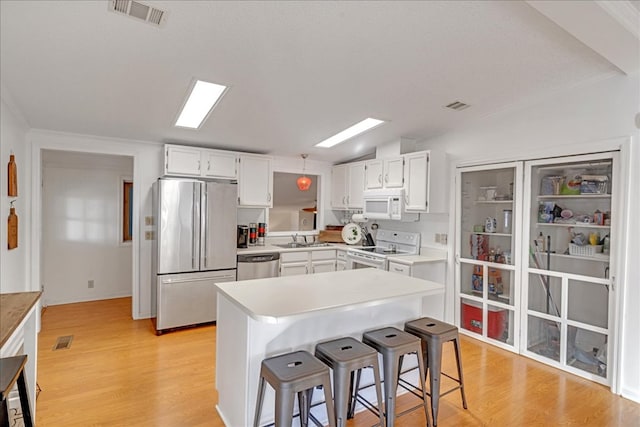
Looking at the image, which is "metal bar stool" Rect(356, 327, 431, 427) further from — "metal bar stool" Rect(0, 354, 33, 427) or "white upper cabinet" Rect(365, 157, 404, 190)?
"white upper cabinet" Rect(365, 157, 404, 190)

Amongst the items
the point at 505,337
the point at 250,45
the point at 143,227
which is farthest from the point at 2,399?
the point at 505,337

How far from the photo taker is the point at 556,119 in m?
3.10

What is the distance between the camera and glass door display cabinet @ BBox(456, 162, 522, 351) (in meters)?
3.48

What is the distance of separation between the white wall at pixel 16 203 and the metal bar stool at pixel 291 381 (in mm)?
2258

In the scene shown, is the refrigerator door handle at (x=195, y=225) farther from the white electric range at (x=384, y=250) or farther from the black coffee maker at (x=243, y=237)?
the white electric range at (x=384, y=250)

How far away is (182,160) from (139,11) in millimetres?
2437

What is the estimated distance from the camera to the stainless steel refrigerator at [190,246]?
376 centimetres

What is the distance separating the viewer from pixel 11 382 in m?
1.23

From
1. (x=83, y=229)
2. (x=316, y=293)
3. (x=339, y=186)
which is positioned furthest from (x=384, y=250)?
(x=83, y=229)

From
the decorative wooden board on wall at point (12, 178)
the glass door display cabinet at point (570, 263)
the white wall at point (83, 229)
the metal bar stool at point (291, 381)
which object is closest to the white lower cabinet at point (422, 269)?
the glass door display cabinet at point (570, 263)

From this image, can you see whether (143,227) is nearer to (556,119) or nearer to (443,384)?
(443,384)

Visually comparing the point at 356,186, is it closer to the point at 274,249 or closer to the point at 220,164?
the point at 274,249

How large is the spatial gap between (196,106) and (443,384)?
3.35 m

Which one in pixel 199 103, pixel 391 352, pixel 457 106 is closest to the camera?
pixel 391 352
